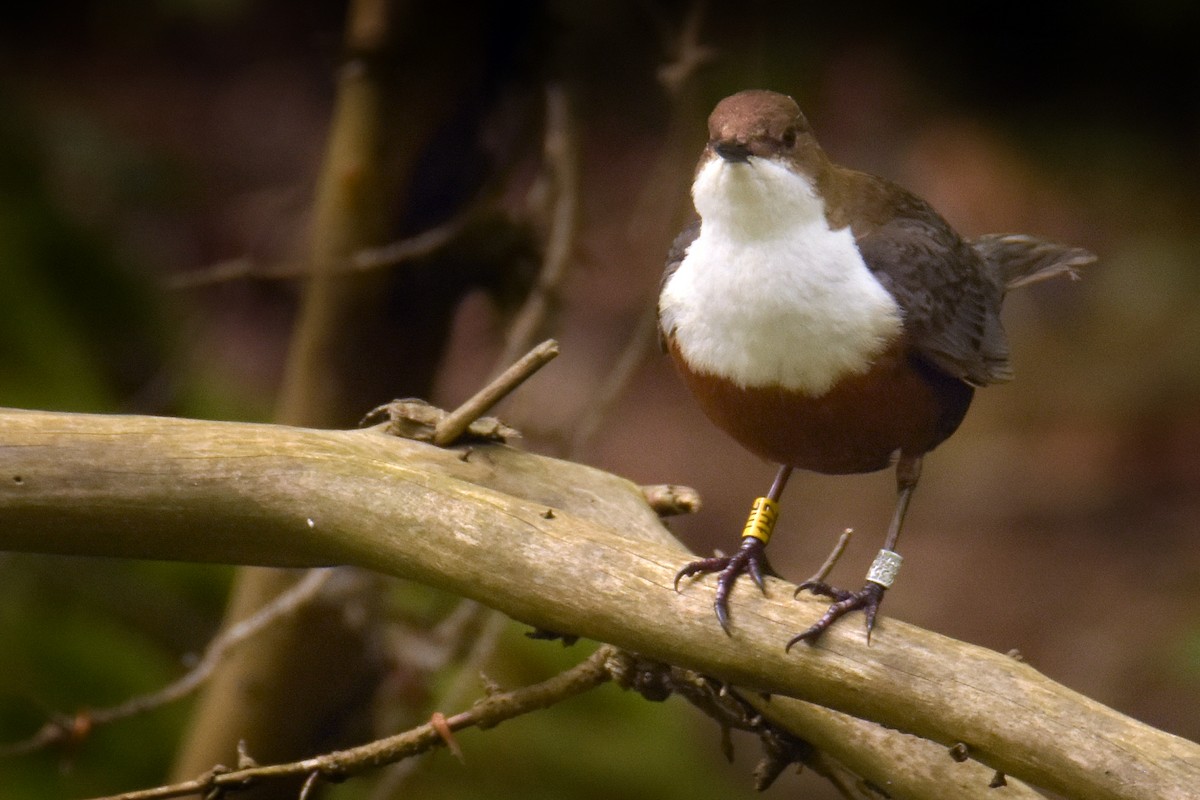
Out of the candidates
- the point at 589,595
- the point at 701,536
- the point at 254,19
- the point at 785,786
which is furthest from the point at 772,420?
the point at 254,19

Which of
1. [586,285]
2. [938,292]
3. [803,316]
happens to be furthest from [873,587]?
[586,285]

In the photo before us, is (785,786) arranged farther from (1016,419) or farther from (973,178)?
(973,178)

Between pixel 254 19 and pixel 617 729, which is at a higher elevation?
pixel 254 19

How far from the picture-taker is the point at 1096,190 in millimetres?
5180

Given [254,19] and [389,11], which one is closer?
[389,11]

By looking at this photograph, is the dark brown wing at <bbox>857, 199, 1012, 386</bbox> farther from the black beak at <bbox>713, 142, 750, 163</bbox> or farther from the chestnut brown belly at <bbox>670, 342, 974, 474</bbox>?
the black beak at <bbox>713, 142, 750, 163</bbox>

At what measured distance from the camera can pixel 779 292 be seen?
6.44 feet

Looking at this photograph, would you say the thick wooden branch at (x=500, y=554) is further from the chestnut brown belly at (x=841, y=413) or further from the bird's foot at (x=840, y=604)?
the chestnut brown belly at (x=841, y=413)

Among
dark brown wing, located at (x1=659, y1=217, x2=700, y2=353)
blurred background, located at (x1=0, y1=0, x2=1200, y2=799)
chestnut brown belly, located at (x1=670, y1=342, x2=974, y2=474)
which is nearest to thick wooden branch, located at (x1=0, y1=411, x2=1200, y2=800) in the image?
chestnut brown belly, located at (x1=670, y1=342, x2=974, y2=474)

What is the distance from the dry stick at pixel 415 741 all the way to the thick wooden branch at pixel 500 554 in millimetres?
160

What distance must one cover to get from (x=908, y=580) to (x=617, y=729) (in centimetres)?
204

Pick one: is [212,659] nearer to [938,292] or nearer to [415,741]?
[415,741]

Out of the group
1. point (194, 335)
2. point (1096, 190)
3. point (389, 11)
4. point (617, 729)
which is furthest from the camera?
point (1096, 190)

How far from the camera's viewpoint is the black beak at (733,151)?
189cm
